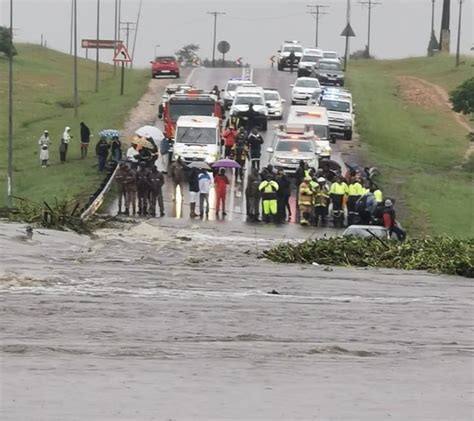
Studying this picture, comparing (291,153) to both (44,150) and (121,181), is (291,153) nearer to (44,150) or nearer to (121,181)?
(121,181)

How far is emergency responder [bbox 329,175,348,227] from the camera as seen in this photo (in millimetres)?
34562

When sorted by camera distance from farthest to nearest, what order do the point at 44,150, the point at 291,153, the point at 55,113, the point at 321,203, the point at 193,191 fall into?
the point at 55,113, the point at 44,150, the point at 291,153, the point at 193,191, the point at 321,203

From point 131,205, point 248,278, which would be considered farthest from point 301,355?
point 131,205

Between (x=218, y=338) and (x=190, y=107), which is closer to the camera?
(x=218, y=338)

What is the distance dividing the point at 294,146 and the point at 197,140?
363 centimetres

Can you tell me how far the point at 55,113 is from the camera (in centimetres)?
6812

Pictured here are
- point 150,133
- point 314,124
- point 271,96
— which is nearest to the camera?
point 150,133

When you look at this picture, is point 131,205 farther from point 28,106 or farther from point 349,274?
point 28,106

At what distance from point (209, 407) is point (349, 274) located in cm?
1144

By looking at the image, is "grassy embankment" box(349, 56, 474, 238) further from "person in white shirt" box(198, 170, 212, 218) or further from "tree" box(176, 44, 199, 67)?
"tree" box(176, 44, 199, 67)

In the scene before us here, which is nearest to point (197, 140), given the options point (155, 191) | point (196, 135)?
point (196, 135)

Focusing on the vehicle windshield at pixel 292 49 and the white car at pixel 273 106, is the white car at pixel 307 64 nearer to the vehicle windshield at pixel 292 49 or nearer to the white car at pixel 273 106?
the vehicle windshield at pixel 292 49

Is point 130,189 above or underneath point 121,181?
underneath

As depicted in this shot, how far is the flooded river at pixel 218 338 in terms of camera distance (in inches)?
513
